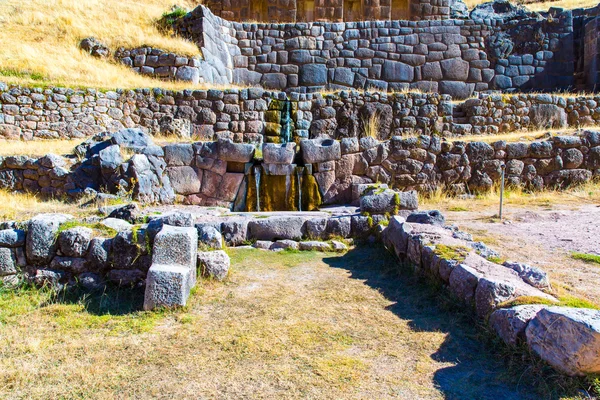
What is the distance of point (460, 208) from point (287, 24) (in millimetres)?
12178

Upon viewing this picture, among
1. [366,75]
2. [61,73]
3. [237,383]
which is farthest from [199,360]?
[366,75]

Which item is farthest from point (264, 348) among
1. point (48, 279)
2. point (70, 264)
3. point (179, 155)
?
point (179, 155)

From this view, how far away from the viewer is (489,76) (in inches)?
762

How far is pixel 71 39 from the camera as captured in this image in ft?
59.0

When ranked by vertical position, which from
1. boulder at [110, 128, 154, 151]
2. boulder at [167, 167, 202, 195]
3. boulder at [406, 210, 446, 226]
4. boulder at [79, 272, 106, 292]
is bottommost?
boulder at [79, 272, 106, 292]

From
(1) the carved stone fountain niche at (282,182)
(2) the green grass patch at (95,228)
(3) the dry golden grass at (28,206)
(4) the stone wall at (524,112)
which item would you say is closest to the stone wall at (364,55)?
(4) the stone wall at (524,112)

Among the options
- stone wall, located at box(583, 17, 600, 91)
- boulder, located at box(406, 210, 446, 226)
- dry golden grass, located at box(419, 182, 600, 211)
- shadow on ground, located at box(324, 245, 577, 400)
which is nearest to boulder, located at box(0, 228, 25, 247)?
shadow on ground, located at box(324, 245, 577, 400)

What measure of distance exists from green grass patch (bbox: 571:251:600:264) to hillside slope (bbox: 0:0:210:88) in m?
13.0

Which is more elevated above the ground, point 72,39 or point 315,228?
point 72,39

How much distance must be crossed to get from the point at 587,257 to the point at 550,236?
1.51 meters

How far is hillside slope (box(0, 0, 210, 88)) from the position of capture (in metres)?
15.7

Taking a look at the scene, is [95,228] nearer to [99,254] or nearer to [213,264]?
[99,254]

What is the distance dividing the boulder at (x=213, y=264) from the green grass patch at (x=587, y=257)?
471 cm

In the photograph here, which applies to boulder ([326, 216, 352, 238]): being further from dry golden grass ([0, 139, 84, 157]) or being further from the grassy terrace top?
the grassy terrace top
